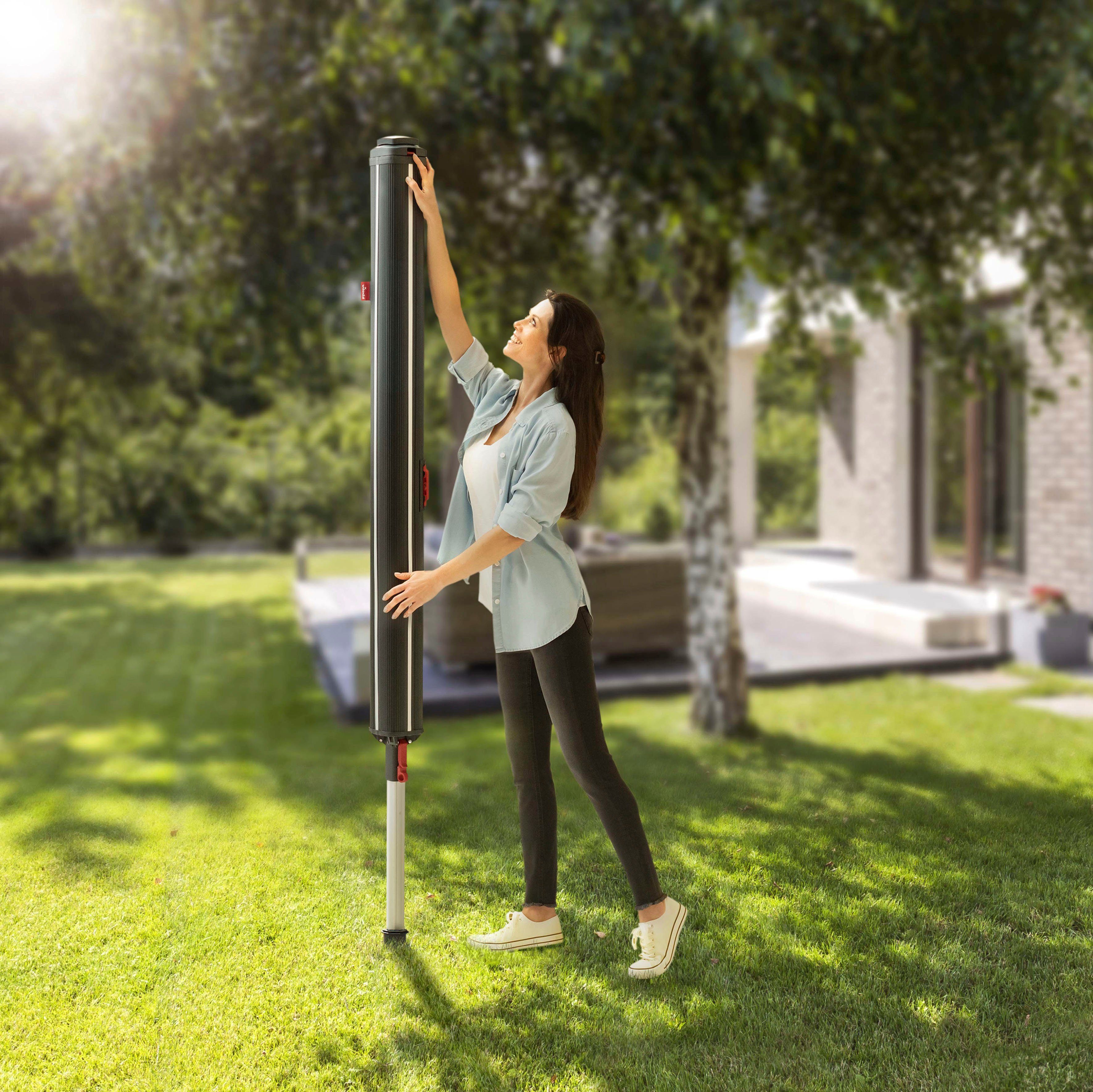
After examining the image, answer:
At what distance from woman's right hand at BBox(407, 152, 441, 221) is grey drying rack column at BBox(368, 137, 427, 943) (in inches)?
0.5

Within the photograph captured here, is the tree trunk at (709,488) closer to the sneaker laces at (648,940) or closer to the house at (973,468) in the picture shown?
the sneaker laces at (648,940)

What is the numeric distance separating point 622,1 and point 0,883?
405 cm

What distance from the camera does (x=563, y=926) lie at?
3168 mm

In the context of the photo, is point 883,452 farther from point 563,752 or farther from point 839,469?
point 563,752

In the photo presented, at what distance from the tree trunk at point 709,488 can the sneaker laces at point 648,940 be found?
3.57 meters

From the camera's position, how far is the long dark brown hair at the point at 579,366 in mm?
2793

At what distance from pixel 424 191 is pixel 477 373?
0.52m

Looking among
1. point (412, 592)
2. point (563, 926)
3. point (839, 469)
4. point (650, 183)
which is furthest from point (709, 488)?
point (839, 469)

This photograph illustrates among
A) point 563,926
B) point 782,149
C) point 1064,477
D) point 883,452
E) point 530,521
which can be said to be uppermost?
point 782,149

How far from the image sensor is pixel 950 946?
2938 millimetres

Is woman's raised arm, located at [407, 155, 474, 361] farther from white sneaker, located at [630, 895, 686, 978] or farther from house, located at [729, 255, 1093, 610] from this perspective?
house, located at [729, 255, 1093, 610]

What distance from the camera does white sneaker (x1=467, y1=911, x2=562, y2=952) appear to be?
300 cm

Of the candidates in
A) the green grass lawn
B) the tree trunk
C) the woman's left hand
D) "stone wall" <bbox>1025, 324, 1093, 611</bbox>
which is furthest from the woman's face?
"stone wall" <bbox>1025, 324, 1093, 611</bbox>

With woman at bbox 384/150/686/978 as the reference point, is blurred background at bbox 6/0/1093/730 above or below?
above
